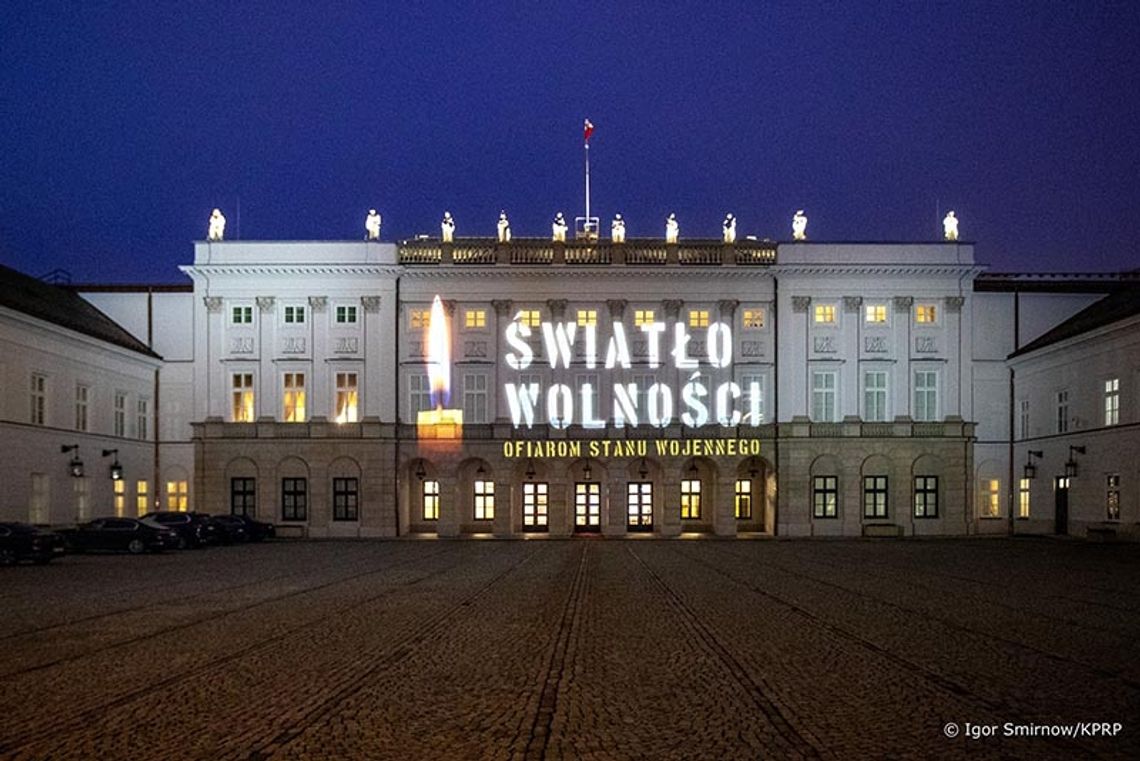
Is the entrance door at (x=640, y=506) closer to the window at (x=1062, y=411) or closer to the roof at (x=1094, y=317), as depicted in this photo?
the roof at (x=1094, y=317)

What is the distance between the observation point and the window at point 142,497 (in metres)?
64.3

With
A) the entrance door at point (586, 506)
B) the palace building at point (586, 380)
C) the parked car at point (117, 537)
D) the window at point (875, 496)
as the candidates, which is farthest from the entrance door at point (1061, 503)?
the parked car at point (117, 537)

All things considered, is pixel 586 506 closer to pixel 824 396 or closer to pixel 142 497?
pixel 824 396

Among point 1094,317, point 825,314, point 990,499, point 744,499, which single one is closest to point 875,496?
point 990,499

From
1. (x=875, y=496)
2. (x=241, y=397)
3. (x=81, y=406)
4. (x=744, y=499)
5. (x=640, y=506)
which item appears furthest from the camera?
(x=744, y=499)

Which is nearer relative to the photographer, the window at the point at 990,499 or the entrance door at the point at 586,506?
the window at the point at 990,499

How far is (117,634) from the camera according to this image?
20234mm

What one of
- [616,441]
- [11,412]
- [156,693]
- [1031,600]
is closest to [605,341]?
[616,441]

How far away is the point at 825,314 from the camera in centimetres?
6538

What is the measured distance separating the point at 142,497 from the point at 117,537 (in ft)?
58.9

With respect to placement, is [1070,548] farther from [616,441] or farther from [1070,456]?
[616,441]

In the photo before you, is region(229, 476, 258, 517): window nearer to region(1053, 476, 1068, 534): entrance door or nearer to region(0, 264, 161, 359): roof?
region(0, 264, 161, 359): roof

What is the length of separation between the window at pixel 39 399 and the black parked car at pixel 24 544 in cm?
1287

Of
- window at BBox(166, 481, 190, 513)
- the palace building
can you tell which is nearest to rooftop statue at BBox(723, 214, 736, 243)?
the palace building
